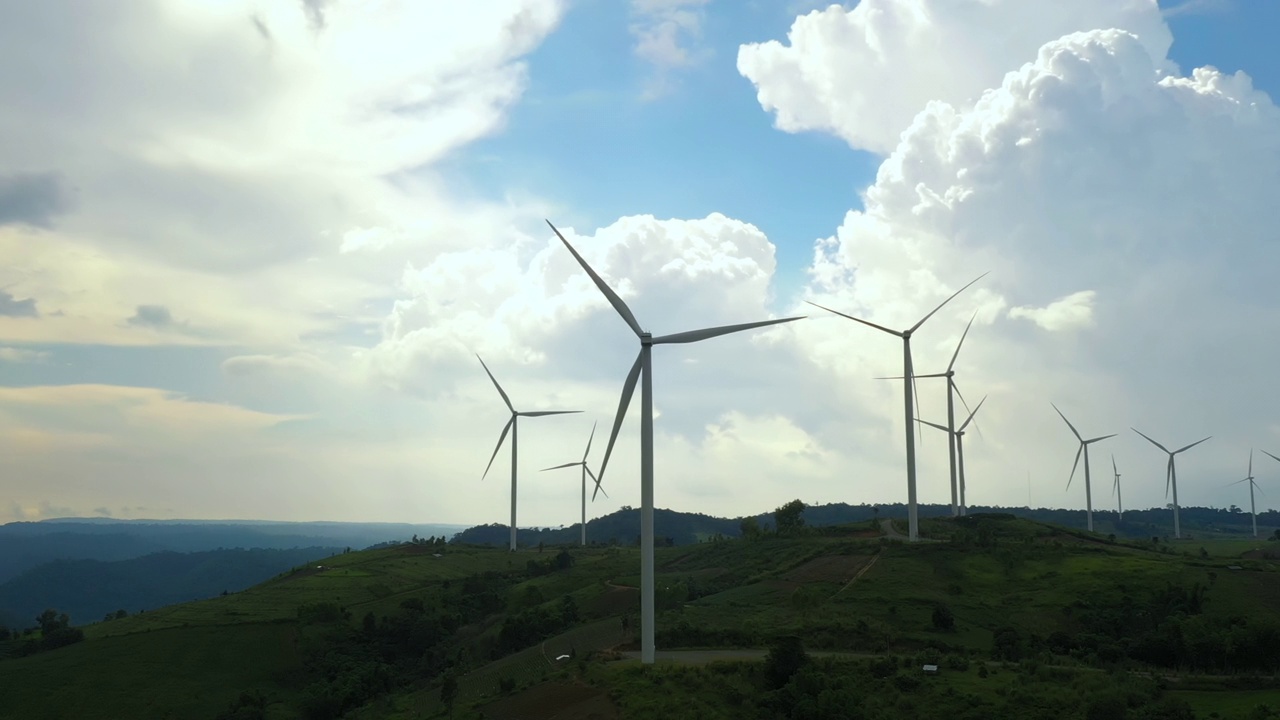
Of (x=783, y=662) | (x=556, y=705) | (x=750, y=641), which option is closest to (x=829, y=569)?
(x=750, y=641)

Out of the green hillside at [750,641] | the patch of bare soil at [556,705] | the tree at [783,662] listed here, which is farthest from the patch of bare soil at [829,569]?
the patch of bare soil at [556,705]

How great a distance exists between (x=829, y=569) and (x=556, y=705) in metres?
54.5

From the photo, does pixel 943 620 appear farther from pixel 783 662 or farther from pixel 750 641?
pixel 783 662

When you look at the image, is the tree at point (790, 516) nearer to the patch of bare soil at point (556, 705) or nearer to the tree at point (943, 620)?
the tree at point (943, 620)

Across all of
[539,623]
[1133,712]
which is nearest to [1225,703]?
[1133,712]

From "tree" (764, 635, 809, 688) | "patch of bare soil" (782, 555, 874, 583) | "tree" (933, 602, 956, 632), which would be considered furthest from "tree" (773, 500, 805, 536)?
"tree" (764, 635, 809, 688)

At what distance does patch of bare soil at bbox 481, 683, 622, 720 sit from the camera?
61.2 metres

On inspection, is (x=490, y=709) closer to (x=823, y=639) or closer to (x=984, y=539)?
(x=823, y=639)

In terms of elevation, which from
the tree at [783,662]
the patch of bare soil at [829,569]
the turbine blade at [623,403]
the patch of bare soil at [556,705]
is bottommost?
the patch of bare soil at [556,705]

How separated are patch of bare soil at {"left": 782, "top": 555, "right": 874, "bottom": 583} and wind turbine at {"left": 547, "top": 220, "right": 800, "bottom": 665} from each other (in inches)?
1712

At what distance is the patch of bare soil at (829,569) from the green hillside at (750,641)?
573mm

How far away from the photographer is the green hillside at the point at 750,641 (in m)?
62.4

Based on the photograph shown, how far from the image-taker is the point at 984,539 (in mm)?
117188

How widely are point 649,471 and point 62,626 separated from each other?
344 feet
